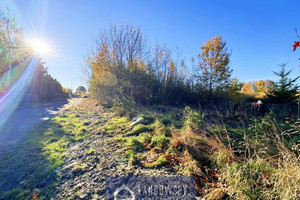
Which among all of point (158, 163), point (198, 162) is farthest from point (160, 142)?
point (198, 162)

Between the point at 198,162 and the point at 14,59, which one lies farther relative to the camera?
the point at 14,59

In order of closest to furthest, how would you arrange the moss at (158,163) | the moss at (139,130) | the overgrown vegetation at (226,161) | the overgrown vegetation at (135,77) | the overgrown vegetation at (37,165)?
the overgrown vegetation at (226,161) < the overgrown vegetation at (37,165) < the moss at (158,163) < the moss at (139,130) < the overgrown vegetation at (135,77)

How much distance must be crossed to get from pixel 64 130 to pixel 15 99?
14700mm

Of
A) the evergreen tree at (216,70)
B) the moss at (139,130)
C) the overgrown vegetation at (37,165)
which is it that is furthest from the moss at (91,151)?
the evergreen tree at (216,70)

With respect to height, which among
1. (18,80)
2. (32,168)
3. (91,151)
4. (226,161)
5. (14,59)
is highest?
(14,59)

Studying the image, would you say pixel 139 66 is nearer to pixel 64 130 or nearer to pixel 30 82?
pixel 64 130

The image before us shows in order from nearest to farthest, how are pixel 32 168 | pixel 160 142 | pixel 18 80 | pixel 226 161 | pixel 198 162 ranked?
pixel 226 161 < pixel 198 162 < pixel 32 168 < pixel 160 142 < pixel 18 80

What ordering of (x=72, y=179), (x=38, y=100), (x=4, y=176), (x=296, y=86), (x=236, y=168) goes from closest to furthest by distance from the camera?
1. (x=236, y=168)
2. (x=72, y=179)
3. (x=4, y=176)
4. (x=296, y=86)
5. (x=38, y=100)

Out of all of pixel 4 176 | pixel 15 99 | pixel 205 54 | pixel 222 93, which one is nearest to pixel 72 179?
pixel 4 176

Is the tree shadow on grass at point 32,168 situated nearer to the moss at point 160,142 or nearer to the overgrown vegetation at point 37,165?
the overgrown vegetation at point 37,165

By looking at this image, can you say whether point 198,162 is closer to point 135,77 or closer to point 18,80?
point 135,77

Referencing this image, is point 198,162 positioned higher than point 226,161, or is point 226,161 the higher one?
point 226,161

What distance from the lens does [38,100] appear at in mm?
15570

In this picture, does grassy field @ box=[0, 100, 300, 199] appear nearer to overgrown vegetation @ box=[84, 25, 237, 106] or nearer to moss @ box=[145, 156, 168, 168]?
moss @ box=[145, 156, 168, 168]
